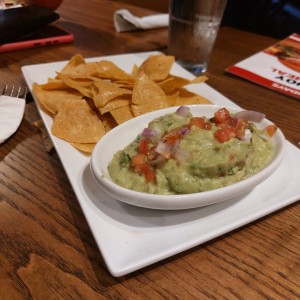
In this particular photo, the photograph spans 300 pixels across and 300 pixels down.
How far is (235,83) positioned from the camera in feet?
5.43

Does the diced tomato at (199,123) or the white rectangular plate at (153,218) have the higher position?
the diced tomato at (199,123)

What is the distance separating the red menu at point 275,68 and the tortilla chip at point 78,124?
2.91 ft

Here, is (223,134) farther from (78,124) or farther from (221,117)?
(78,124)

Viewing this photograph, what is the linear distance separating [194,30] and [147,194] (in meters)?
1.14

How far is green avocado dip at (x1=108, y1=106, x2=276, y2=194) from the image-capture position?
792mm

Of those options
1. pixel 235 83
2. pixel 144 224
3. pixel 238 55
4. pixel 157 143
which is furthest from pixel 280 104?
pixel 144 224

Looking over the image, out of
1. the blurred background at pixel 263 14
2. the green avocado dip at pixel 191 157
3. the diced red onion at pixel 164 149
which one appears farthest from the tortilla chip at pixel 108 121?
the blurred background at pixel 263 14

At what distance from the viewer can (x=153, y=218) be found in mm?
805

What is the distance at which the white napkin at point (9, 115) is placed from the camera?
111 cm

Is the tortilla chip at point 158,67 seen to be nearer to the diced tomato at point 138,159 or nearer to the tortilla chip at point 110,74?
the tortilla chip at point 110,74

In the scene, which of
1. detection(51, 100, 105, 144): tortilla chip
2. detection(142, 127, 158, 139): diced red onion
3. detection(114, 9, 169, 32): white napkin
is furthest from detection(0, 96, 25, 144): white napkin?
detection(114, 9, 169, 32): white napkin

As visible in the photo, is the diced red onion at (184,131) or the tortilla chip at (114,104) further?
the tortilla chip at (114,104)

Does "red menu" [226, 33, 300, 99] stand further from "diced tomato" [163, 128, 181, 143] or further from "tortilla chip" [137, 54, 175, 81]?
"diced tomato" [163, 128, 181, 143]

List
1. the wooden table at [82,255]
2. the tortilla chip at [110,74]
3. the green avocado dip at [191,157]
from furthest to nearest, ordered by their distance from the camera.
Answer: the tortilla chip at [110,74]
the green avocado dip at [191,157]
the wooden table at [82,255]
